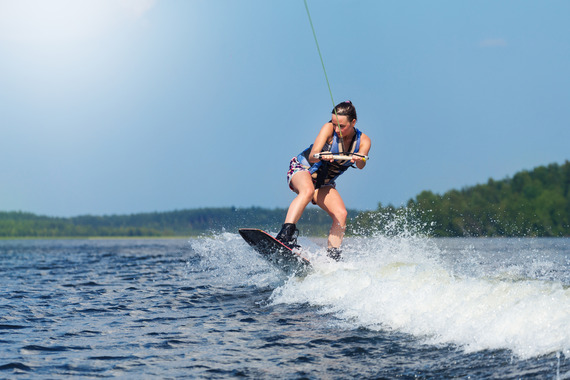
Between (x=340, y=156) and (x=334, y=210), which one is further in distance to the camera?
(x=334, y=210)

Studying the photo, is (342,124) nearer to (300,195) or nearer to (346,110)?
(346,110)

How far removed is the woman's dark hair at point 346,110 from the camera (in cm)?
773

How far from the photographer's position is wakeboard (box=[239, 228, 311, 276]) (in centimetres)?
782

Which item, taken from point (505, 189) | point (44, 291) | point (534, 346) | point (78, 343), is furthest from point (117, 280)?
point (505, 189)

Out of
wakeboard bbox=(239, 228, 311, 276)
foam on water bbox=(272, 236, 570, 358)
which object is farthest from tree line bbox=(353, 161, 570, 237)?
foam on water bbox=(272, 236, 570, 358)

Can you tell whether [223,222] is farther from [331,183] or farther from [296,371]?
[296,371]

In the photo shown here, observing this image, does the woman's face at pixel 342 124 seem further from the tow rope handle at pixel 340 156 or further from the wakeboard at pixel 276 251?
the wakeboard at pixel 276 251

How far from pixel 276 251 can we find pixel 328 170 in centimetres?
143

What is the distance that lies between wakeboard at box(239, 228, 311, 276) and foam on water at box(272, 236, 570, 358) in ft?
0.72

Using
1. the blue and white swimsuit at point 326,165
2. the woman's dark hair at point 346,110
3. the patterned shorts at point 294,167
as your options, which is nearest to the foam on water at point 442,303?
the blue and white swimsuit at point 326,165

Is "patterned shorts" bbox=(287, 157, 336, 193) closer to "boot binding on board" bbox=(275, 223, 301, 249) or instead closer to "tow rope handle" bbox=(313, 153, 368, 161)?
"tow rope handle" bbox=(313, 153, 368, 161)

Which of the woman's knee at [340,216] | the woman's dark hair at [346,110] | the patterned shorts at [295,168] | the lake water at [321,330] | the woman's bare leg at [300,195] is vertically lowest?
the lake water at [321,330]

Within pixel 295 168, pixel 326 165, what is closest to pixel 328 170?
pixel 326 165

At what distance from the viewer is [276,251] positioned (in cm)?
803
